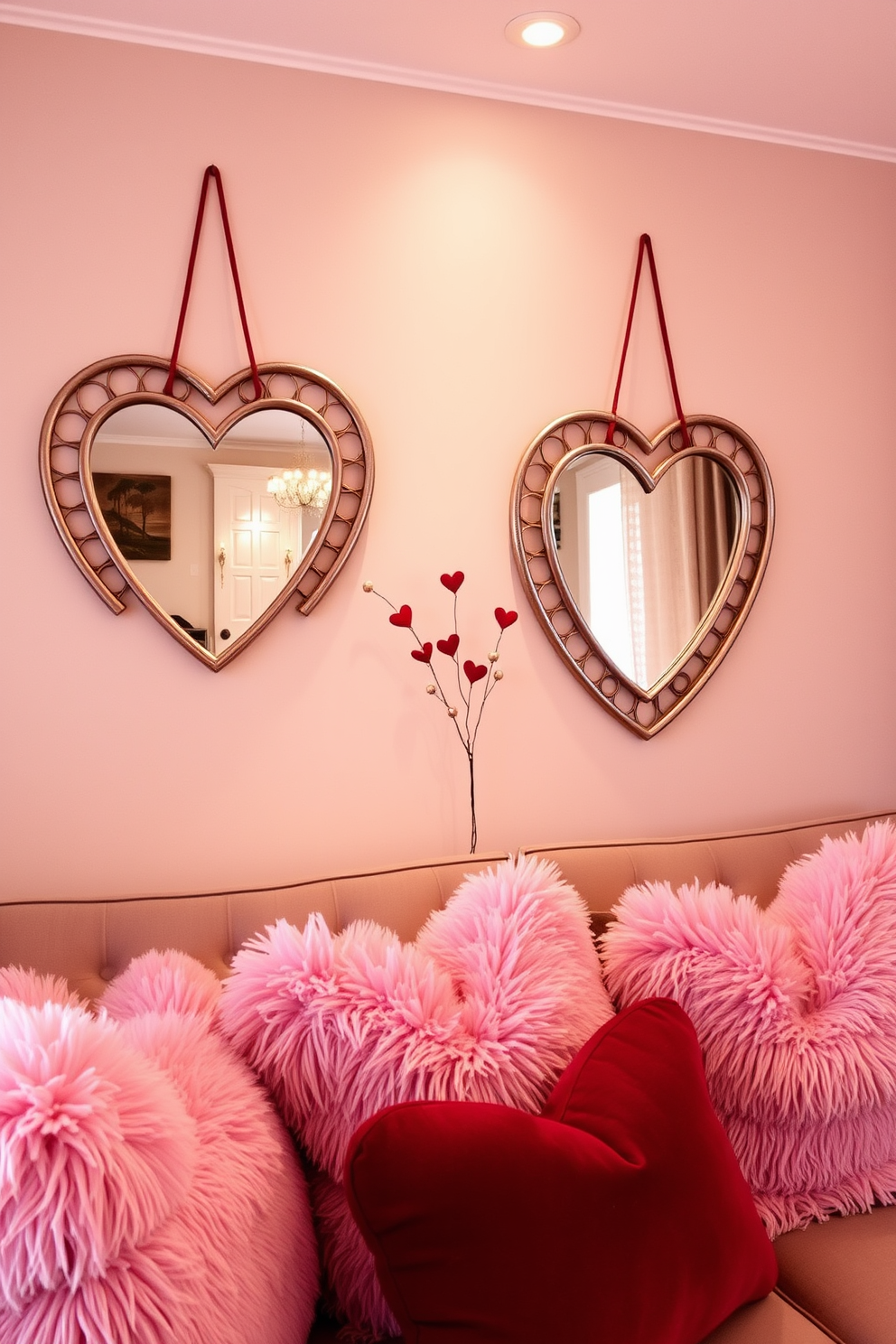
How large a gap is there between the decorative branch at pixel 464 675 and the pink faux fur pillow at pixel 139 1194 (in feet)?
2.77

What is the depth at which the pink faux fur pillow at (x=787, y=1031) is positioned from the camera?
1452mm

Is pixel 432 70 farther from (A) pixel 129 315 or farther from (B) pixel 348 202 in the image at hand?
(A) pixel 129 315

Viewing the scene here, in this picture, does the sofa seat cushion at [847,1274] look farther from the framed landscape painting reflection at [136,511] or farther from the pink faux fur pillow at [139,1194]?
the framed landscape painting reflection at [136,511]

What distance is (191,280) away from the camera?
6.12ft

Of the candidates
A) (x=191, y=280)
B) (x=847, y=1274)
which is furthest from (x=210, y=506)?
(x=847, y=1274)

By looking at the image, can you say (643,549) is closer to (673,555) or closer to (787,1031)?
(673,555)

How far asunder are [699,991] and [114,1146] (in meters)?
0.85

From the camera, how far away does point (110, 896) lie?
160 cm

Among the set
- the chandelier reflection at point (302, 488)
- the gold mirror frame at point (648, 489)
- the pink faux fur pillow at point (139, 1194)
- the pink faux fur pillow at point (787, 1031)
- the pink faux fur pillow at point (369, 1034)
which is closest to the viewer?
the pink faux fur pillow at point (139, 1194)

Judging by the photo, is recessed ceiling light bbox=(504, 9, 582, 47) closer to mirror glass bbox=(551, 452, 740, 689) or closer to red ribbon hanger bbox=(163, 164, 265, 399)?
red ribbon hanger bbox=(163, 164, 265, 399)

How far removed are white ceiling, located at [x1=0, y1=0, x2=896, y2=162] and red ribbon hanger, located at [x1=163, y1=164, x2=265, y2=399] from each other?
0.84 feet

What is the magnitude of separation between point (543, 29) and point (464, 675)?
119cm

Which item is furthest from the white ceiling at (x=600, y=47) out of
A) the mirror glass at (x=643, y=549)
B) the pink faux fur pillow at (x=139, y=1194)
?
the pink faux fur pillow at (x=139, y=1194)

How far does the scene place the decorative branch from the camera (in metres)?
1.93
